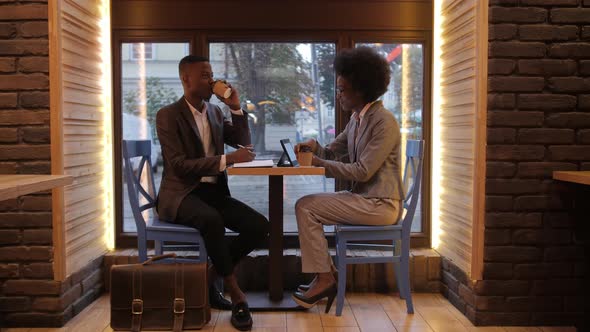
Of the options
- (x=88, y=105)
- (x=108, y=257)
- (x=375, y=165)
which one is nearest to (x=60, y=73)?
(x=88, y=105)

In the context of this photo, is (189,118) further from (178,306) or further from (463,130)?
(463,130)

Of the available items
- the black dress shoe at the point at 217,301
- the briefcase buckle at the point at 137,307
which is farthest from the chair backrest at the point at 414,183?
the briefcase buckle at the point at 137,307

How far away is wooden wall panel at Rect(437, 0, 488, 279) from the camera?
303 cm

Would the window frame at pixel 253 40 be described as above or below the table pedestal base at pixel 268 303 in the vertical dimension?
above

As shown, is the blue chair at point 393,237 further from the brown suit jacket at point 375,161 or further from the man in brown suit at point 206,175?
the man in brown suit at point 206,175

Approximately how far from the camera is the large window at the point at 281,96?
3881mm

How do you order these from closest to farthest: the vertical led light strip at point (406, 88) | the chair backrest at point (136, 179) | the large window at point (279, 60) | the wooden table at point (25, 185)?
the wooden table at point (25, 185) < the chair backrest at point (136, 179) < the large window at point (279, 60) < the vertical led light strip at point (406, 88)

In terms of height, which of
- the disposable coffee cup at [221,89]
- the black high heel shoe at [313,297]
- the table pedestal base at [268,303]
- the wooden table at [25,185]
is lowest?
the table pedestal base at [268,303]

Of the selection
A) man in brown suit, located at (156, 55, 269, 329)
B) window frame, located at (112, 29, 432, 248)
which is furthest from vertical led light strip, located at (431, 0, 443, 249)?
man in brown suit, located at (156, 55, 269, 329)

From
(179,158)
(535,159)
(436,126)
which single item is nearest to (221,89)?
(179,158)

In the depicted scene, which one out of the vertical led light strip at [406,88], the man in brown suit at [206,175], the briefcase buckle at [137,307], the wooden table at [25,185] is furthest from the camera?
the vertical led light strip at [406,88]

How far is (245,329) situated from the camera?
2986 mm

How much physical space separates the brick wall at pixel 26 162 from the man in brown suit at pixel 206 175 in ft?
2.06

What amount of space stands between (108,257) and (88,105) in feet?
3.23
